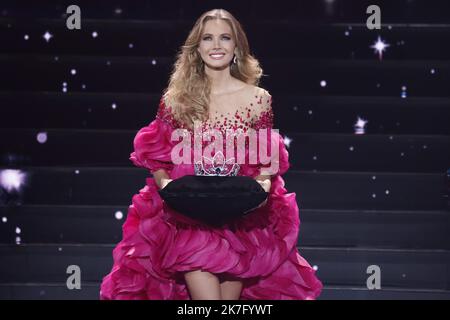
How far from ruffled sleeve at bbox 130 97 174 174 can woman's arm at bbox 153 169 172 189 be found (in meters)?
0.02

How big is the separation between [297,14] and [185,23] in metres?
0.62

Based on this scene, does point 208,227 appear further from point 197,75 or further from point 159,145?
point 197,75

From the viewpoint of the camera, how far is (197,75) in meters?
3.49

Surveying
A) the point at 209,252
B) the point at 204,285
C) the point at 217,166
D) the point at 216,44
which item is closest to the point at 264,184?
the point at 217,166

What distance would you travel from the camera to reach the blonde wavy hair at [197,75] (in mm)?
3385

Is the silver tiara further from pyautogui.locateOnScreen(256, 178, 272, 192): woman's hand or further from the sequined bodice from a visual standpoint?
pyautogui.locateOnScreen(256, 178, 272, 192): woman's hand

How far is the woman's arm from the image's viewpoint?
3386 mm

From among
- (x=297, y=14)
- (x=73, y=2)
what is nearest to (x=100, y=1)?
(x=73, y=2)

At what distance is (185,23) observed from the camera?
5.01 metres

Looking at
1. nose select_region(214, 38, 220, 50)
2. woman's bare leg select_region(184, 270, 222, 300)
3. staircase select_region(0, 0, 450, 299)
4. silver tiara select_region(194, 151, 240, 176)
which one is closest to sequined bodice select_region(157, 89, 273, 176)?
silver tiara select_region(194, 151, 240, 176)

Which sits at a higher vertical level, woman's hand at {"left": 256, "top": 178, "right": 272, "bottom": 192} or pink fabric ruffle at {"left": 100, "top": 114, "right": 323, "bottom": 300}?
woman's hand at {"left": 256, "top": 178, "right": 272, "bottom": 192}

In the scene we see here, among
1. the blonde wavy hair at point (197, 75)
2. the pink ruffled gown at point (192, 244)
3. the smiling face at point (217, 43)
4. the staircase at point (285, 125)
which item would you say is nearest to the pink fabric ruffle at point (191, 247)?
the pink ruffled gown at point (192, 244)

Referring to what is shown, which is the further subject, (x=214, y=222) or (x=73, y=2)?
(x=73, y=2)
